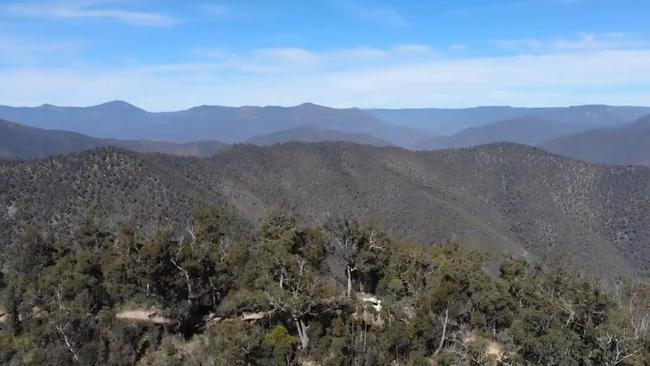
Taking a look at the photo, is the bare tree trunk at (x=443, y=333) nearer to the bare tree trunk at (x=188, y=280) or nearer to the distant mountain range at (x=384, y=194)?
the bare tree trunk at (x=188, y=280)

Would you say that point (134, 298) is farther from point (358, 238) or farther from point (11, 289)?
point (358, 238)

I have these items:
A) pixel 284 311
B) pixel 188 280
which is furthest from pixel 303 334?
pixel 188 280

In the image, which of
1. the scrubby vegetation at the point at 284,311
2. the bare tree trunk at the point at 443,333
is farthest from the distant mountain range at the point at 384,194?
the bare tree trunk at the point at 443,333

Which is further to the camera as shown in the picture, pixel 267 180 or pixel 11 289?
pixel 267 180

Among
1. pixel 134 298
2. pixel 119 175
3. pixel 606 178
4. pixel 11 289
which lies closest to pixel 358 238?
pixel 134 298

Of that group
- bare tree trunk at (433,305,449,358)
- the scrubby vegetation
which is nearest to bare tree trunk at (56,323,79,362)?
the scrubby vegetation

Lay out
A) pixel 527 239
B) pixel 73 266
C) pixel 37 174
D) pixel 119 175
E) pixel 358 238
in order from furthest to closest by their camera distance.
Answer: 1. pixel 527 239
2. pixel 119 175
3. pixel 37 174
4. pixel 358 238
5. pixel 73 266
